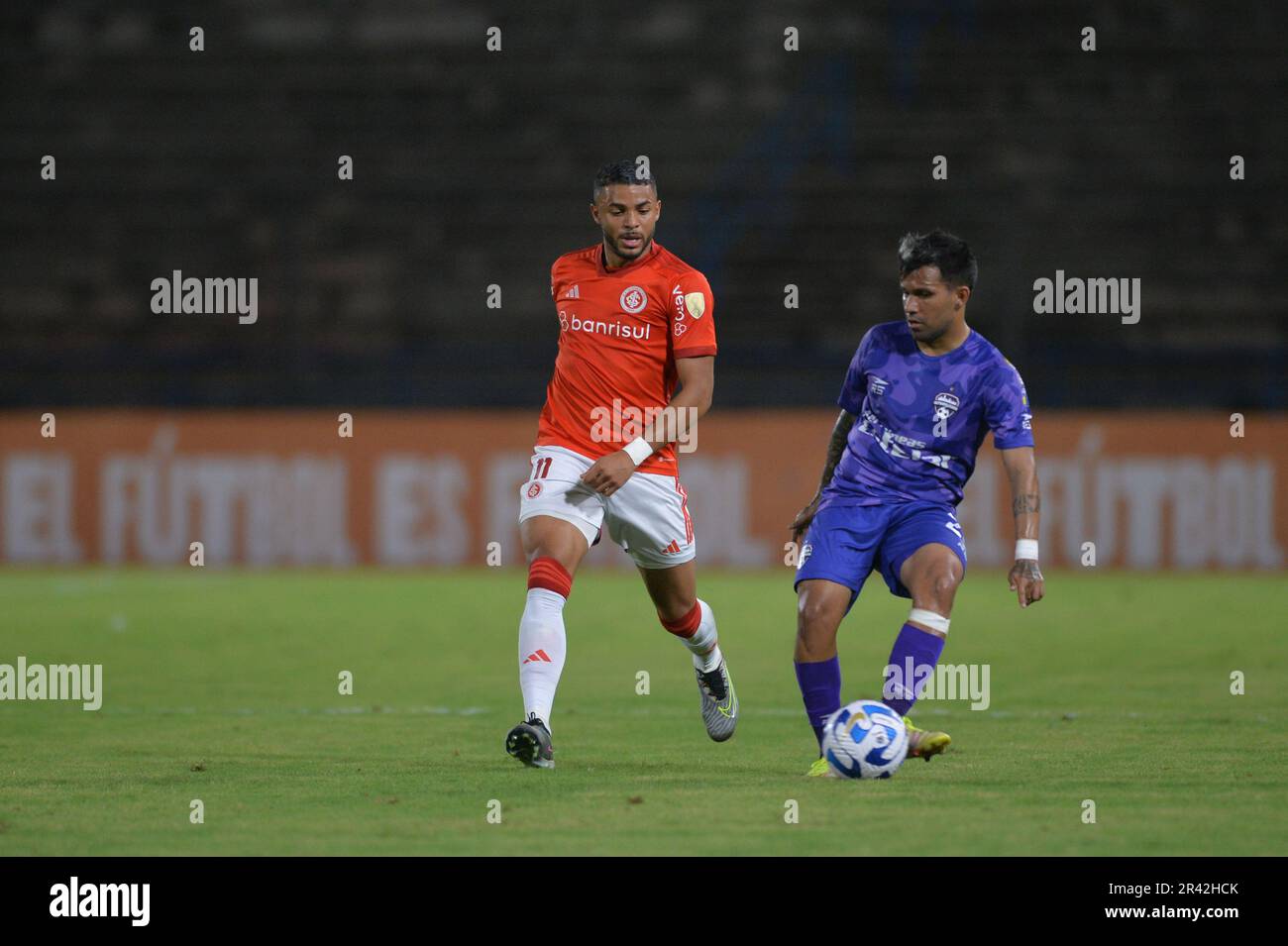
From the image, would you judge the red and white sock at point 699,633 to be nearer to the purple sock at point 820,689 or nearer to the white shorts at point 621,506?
the white shorts at point 621,506

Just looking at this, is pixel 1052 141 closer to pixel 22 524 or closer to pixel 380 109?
pixel 380 109

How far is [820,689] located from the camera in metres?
7.24

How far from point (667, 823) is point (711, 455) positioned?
13.6 m

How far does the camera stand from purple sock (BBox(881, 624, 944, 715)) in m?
7.04

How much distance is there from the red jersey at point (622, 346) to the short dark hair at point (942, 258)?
86cm

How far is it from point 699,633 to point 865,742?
165cm

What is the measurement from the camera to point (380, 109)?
83.5 ft

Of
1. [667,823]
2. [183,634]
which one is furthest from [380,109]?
[667,823]

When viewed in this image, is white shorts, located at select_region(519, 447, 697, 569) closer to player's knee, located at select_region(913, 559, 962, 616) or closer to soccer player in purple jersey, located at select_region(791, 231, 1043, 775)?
soccer player in purple jersey, located at select_region(791, 231, 1043, 775)

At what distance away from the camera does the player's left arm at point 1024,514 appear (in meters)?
6.84
